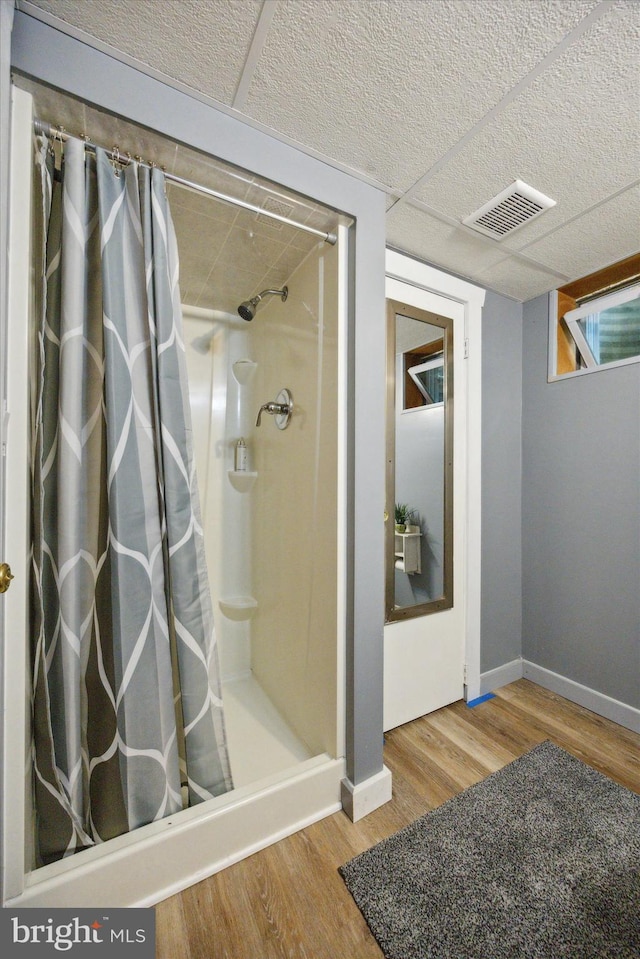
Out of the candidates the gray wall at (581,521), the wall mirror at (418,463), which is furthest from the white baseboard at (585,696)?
the wall mirror at (418,463)

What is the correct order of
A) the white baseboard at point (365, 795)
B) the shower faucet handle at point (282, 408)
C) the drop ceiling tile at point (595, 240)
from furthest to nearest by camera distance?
the shower faucet handle at point (282, 408) → the drop ceiling tile at point (595, 240) → the white baseboard at point (365, 795)

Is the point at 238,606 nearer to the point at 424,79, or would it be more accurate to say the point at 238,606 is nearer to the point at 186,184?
the point at 186,184

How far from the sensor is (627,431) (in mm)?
1913

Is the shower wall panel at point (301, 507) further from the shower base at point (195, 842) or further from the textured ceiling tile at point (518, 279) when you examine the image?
the textured ceiling tile at point (518, 279)

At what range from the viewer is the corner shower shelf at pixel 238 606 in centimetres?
221

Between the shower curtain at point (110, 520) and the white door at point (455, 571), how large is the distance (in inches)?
40.1

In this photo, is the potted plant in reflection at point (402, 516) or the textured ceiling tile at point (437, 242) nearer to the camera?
the textured ceiling tile at point (437, 242)

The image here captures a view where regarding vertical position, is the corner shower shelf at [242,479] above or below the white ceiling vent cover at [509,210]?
below

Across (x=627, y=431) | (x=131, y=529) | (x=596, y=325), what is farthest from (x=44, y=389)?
(x=596, y=325)

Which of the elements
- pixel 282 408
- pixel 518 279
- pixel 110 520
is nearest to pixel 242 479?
pixel 282 408

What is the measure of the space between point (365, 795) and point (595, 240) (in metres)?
2.49

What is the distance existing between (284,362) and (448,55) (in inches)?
45.0

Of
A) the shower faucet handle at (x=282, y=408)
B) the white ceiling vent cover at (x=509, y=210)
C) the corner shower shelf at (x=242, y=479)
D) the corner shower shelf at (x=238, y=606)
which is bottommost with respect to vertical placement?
the corner shower shelf at (x=238, y=606)

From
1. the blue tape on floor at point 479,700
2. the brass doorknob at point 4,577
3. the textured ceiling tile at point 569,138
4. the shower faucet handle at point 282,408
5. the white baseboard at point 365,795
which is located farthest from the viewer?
the blue tape on floor at point 479,700
